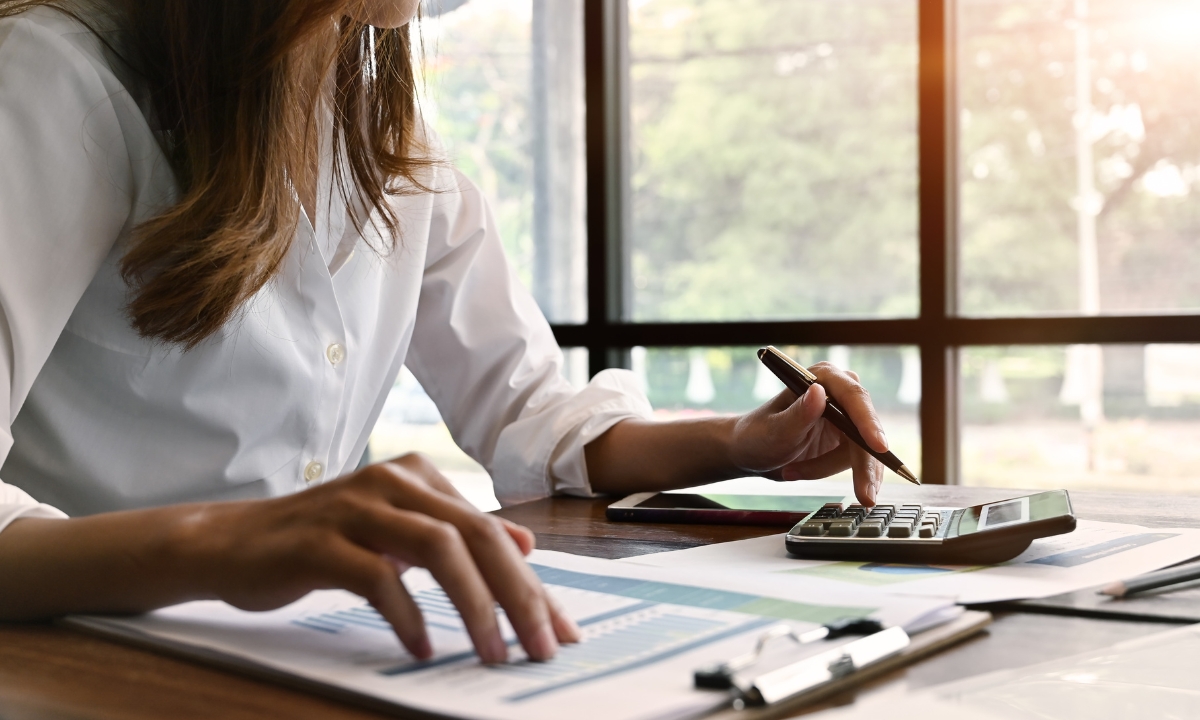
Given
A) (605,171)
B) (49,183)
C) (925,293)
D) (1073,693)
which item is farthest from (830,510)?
(605,171)

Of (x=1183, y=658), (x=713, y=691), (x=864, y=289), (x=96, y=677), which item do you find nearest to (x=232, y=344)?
(x=96, y=677)

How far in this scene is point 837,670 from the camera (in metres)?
0.43

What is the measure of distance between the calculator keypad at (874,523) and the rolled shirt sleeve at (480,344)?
425 mm

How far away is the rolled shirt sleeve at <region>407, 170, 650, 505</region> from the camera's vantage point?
124cm

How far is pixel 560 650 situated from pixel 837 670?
0.12m

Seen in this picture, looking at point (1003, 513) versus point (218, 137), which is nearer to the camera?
point (1003, 513)

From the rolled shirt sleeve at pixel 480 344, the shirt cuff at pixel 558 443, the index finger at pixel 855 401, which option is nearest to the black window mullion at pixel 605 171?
the rolled shirt sleeve at pixel 480 344

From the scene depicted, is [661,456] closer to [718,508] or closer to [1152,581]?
[718,508]

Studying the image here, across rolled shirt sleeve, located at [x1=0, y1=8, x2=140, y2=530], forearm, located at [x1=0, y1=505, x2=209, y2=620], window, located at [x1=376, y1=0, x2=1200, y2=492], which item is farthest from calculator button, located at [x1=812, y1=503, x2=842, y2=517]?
window, located at [x1=376, y1=0, x2=1200, y2=492]

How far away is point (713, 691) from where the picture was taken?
0.40 m

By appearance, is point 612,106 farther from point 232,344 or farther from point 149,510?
point 149,510

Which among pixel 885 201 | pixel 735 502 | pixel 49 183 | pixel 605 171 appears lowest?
pixel 735 502

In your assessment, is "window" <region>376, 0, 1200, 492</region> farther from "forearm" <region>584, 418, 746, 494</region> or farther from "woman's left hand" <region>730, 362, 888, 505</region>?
"woman's left hand" <region>730, 362, 888, 505</region>

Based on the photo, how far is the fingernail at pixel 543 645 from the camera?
0.44 meters
